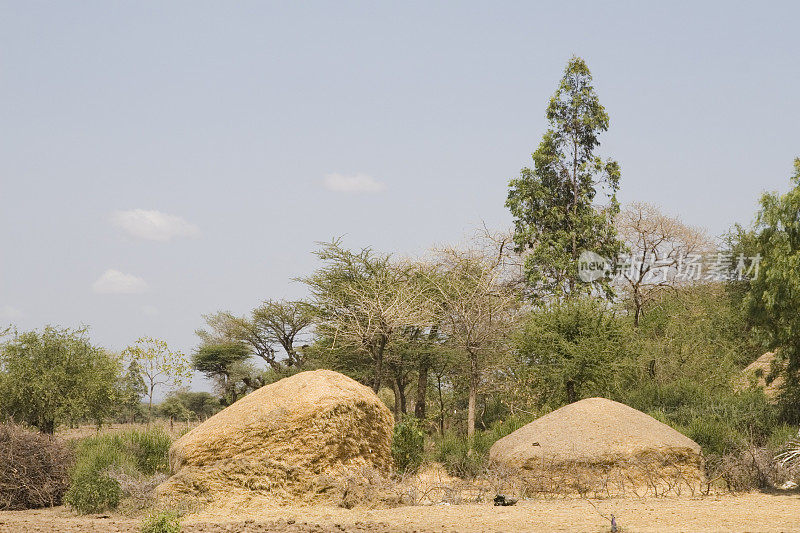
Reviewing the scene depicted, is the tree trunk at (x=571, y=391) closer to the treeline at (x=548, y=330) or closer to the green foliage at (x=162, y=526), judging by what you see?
the treeline at (x=548, y=330)

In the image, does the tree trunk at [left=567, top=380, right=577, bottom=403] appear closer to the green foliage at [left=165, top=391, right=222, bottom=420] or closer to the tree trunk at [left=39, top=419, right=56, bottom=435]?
the tree trunk at [left=39, top=419, right=56, bottom=435]

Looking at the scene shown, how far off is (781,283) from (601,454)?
898cm

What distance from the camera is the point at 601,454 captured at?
13.6 m

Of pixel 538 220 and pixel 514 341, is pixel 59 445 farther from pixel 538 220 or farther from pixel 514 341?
pixel 538 220

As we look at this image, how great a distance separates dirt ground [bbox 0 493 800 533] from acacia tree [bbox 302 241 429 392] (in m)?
10.3

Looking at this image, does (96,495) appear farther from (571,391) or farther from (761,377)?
(761,377)

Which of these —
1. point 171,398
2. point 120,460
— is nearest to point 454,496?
point 120,460

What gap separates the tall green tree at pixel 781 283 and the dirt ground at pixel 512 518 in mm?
8366

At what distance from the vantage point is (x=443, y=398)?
1331 inches

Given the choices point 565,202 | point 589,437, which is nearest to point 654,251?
point 565,202

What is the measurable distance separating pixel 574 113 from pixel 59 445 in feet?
76.6

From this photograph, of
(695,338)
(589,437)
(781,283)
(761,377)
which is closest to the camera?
(589,437)

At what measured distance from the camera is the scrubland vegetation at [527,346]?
15.3m

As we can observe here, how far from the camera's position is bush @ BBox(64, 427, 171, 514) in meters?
13.4
